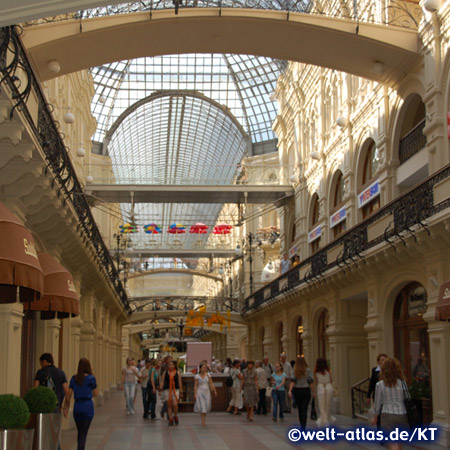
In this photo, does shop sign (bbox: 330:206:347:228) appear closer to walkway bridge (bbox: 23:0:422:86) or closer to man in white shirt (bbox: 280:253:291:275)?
walkway bridge (bbox: 23:0:422:86)

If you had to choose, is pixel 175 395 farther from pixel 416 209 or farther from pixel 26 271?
pixel 26 271

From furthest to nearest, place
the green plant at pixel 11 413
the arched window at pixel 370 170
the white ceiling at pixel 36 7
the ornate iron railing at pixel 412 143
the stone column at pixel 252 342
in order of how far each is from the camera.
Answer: the stone column at pixel 252 342 < the arched window at pixel 370 170 < the ornate iron railing at pixel 412 143 < the green plant at pixel 11 413 < the white ceiling at pixel 36 7

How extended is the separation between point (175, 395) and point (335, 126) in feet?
44.6

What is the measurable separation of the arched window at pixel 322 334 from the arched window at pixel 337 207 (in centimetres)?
312

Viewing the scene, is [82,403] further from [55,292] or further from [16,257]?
[16,257]

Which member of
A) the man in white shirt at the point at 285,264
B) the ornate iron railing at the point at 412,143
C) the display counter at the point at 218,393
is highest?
the ornate iron railing at the point at 412,143

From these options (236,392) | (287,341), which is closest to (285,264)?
(287,341)

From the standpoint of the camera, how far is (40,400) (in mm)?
9297

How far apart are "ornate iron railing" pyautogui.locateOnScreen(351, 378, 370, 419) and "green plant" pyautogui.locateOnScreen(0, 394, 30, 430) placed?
1436 centimetres

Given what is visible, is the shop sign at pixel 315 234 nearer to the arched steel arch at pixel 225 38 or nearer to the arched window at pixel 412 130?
the arched window at pixel 412 130

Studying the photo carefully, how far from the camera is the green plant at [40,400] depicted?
9.27 metres

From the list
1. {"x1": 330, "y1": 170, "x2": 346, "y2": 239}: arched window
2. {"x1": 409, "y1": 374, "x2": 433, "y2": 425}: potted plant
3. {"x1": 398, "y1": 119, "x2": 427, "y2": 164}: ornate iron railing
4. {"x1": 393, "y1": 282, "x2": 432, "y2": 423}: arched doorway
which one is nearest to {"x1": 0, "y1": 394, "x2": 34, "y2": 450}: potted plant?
{"x1": 409, "y1": 374, "x2": 433, "y2": 425}: potted plant

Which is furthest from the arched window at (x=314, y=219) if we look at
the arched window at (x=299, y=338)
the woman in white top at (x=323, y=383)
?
the woman in white top at (x=323, y=383)

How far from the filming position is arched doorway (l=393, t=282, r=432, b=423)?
55.6 ft
